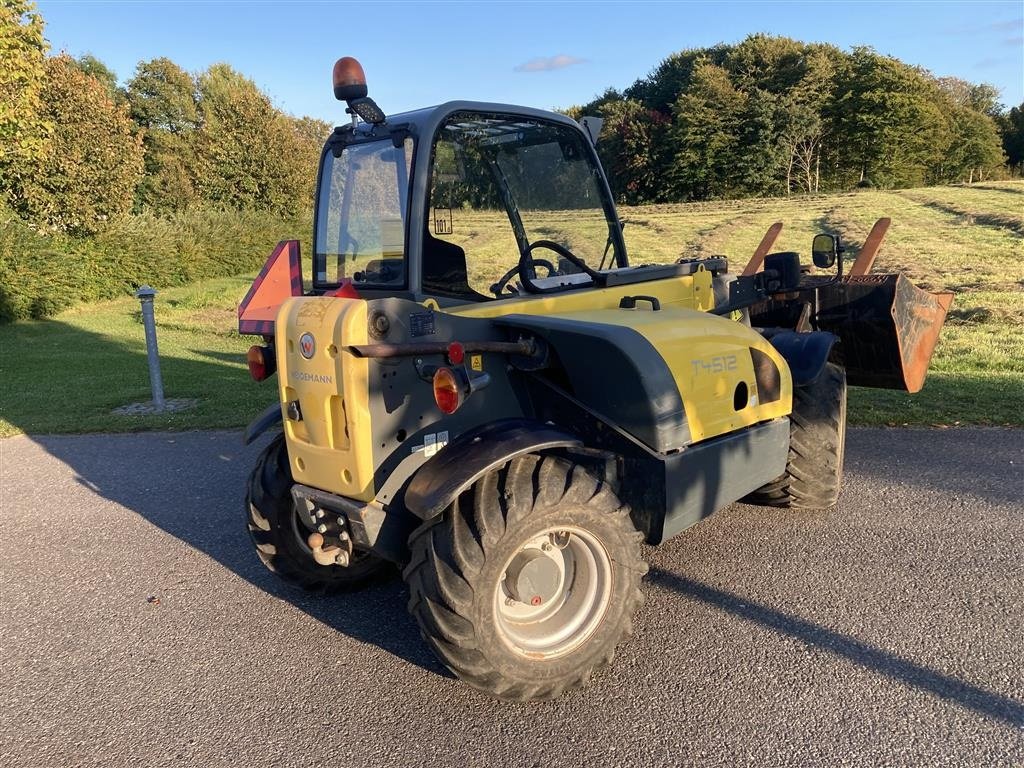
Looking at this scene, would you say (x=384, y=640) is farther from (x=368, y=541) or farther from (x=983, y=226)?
(x=983, y=226)

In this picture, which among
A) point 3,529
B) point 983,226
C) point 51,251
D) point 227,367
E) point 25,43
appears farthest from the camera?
point 983,226

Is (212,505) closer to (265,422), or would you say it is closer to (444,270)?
Result: (265,422)

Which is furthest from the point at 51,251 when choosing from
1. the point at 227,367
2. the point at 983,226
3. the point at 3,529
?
the point at 983,226

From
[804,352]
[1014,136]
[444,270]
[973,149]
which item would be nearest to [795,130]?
[973,149]

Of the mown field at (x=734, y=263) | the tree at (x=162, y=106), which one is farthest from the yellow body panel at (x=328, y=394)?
the tree at (x=162, y=106)

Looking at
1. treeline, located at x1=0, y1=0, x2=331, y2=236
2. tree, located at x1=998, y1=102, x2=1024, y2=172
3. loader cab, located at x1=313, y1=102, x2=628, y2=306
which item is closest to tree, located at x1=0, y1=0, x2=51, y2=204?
treeline, located at x1=0, y1=0, x2=331, y2=236

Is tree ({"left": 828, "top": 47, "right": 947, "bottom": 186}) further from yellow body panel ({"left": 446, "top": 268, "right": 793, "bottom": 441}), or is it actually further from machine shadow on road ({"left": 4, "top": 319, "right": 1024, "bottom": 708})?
yellow body panel ({"left": 446, "top": 268, "right": 793, "bottom": 441})

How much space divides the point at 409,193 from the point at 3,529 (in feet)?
13.0

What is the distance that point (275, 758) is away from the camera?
287 centimetres

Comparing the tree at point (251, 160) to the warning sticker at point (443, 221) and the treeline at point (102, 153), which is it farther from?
the warning sticker at point (443, 221)

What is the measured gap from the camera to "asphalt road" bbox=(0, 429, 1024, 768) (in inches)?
113

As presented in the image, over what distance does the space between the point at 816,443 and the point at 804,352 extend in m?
0.53

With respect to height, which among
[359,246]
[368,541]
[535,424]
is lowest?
[368,541]

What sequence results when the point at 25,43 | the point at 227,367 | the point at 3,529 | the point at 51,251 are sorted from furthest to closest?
the point at 51,251 → the point at 25,43 → the point at 227,367 → the point at 3,529
